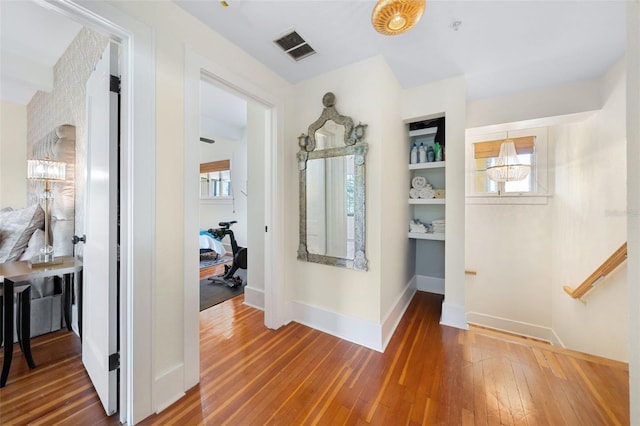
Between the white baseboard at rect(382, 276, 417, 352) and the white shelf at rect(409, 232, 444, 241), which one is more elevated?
the white shelf at rect(409, 232, 444, 241)

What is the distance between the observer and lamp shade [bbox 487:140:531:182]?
119 inches

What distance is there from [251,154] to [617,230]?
148 inches

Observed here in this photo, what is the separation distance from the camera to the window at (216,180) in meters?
5.44

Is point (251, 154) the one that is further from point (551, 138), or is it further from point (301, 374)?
point (551, 138)

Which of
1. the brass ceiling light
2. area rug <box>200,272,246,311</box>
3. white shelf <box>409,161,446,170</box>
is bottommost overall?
area rug <box>200,272,246,311</box>

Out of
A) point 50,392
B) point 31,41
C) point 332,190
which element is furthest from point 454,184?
point 31,41

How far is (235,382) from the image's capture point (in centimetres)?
157

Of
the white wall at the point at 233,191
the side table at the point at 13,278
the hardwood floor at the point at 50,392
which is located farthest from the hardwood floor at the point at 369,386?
the white wall at the point at 233,191

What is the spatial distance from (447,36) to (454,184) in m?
1.30

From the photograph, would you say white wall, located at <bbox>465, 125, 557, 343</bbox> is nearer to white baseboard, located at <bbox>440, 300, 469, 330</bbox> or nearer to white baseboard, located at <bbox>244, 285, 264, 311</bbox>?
white baseboard, located at <bbox>440, 300, 469, 330</bbox>

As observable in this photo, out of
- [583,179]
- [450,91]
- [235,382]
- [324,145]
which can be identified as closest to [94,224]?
[235,382]

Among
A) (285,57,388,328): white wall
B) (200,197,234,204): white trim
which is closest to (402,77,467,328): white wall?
(285,57,388,328): white wall

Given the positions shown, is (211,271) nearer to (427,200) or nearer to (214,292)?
(214,292)

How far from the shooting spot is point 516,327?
3.66m
